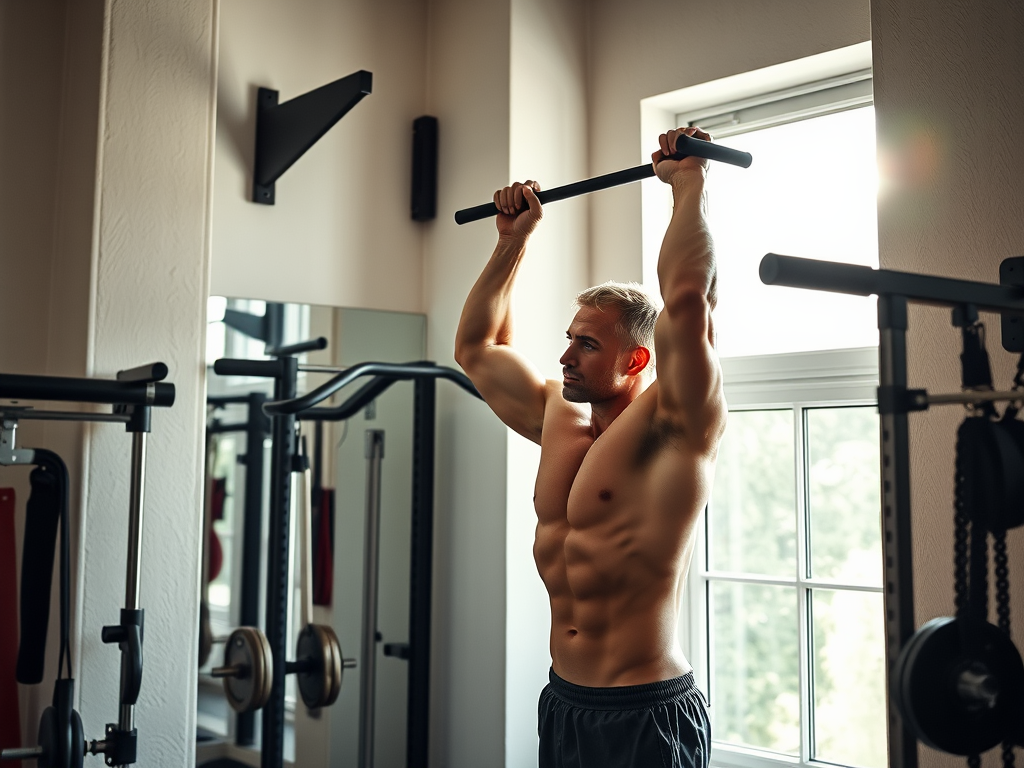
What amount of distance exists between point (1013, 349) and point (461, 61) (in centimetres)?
196

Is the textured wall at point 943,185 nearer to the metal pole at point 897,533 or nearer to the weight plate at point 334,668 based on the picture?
the metal pole at point 897,533

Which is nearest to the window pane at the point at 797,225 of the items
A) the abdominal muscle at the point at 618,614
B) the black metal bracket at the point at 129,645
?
the abdominal muscle at the point at 618,614

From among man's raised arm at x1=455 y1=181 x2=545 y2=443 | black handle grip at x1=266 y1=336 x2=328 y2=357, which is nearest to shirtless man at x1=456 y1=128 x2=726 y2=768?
man's raised arm at x1=455 y1=181 x2=545 y2=443

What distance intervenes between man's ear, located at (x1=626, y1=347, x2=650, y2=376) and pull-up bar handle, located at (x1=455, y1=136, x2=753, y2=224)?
1.19 feet

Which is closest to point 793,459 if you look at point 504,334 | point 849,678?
point 849,678

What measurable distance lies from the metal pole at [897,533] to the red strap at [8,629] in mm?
1911

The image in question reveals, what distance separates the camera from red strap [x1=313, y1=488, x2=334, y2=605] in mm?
2951

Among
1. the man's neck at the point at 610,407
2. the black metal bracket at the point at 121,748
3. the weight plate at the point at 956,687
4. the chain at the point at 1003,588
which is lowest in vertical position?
the black metal bracket at the point at 121,748

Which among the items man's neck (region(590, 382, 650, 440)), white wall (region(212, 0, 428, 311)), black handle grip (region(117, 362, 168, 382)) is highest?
white wall (region(212, 0, 428, 311))

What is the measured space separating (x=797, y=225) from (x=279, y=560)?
167 centimetres

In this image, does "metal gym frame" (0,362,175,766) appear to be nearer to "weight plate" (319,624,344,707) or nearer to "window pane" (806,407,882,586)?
"weight plate" (319,624,344,707)

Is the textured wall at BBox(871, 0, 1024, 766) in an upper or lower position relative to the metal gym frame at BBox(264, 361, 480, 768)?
upper

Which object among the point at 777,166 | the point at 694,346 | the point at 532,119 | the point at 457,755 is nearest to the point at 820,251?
the point at 777,166

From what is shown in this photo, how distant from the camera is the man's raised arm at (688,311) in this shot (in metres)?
1.79
